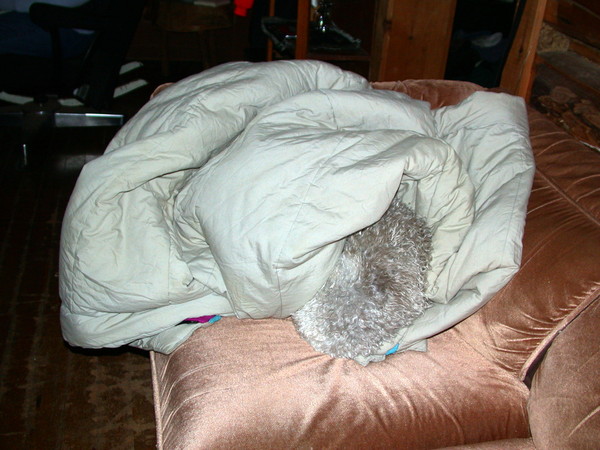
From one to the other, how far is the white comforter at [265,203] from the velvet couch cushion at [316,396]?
6cm

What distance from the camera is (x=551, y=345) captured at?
100cm

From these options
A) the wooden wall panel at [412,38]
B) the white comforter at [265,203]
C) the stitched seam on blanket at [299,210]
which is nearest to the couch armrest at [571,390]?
the white comforter at [265,203]

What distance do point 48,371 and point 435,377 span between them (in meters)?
1.07

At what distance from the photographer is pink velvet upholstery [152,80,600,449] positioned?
94 centimetres

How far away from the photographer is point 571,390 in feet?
3.02

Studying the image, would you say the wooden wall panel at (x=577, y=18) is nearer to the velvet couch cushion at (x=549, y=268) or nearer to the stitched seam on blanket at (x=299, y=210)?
the velvet couch cushion at (x=549, y=268)

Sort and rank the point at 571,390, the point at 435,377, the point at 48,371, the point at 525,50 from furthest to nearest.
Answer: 1. the point at 525,50
2. the point at 48,371
3. the point at 435,377
4. the point at 571,390

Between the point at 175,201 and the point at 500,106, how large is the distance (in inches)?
29.8

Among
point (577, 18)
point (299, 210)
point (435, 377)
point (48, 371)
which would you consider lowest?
point (48, 371)

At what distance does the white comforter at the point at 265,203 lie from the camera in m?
0.97

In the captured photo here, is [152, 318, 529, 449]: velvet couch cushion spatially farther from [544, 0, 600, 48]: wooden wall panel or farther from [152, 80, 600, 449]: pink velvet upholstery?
[544, 0, 600, 48]: wooden wall panel

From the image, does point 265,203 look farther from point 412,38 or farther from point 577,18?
point 412,38

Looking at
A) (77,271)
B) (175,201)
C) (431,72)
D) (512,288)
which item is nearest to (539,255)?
(512,288)

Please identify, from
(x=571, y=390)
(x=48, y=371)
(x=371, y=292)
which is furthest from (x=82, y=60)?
(x=571, y=390)
